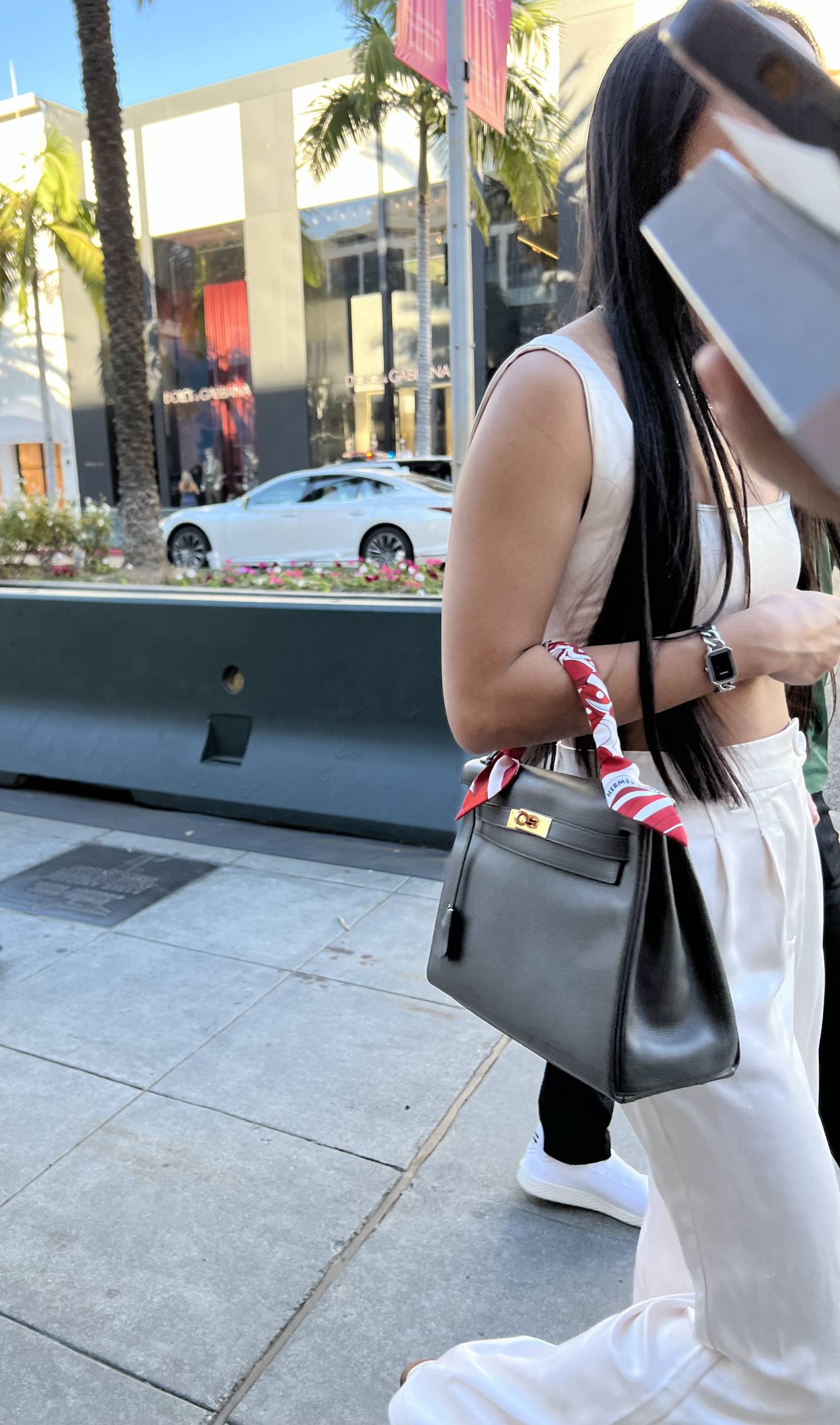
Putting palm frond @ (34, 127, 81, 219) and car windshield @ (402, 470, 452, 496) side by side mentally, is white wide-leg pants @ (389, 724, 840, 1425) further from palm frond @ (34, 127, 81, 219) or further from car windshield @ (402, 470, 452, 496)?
palm frond @ (34, 127, 81, 219)

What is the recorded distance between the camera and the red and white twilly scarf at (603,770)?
118cm

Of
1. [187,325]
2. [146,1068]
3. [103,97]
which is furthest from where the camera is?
[187,325]

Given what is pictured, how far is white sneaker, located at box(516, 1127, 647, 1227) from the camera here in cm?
245

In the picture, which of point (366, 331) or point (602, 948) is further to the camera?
point (366, 331)

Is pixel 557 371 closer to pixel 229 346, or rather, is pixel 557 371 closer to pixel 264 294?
pixel 264 294

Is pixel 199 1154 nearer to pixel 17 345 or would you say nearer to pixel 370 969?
pixel 370 969

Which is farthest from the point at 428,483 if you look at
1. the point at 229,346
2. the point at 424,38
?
the point at 229,346

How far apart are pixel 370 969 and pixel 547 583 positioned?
261 cm

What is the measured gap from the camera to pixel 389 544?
1518cm

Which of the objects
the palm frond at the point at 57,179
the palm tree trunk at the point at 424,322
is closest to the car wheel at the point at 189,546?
the palm tree trunk at the point at 424,322

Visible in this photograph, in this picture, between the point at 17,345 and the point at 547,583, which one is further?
the point at 17,345

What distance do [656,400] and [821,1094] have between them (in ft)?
4.16

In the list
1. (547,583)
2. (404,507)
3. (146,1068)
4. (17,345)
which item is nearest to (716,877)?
(547,583)

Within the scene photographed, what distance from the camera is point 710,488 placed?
136cm
